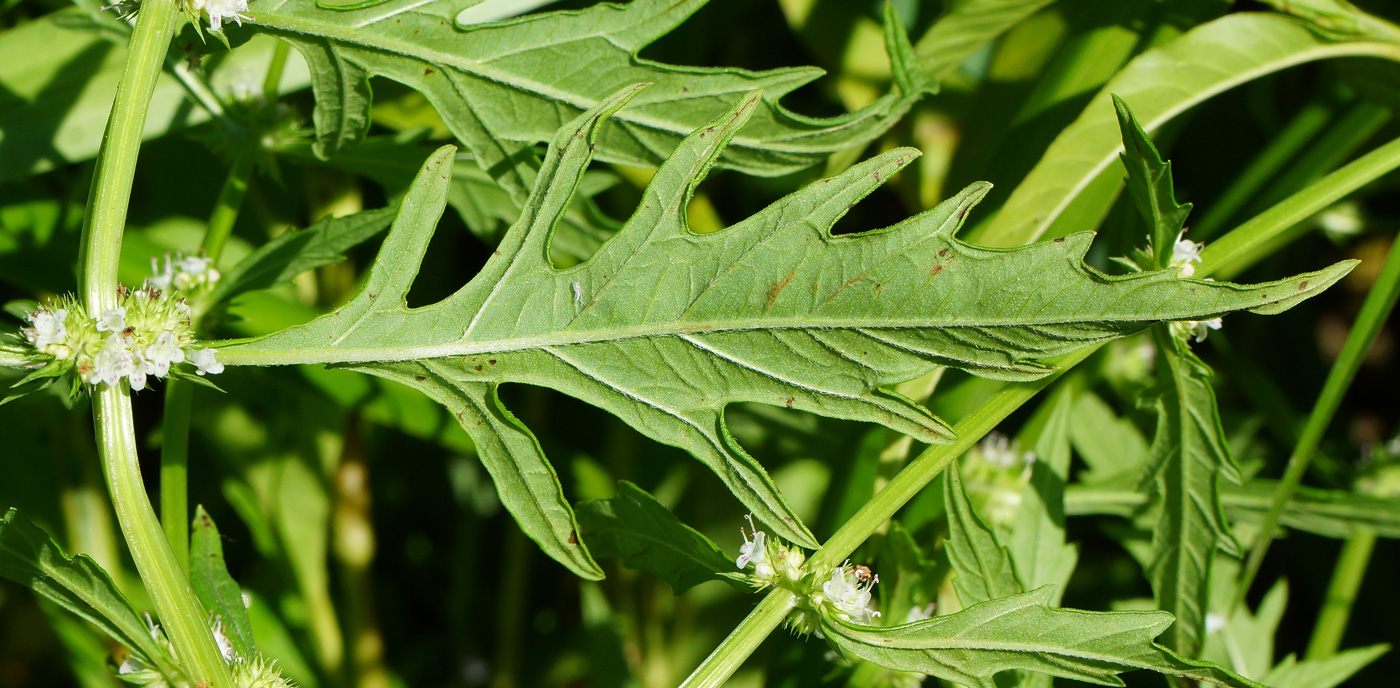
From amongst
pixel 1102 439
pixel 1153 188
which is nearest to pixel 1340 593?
pixel 1102 439

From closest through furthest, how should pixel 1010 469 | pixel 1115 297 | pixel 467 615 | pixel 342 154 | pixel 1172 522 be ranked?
1. pixel 1115 297
2. pixel 1172 522
3. pixel 342 154
4. pixel 1010 469
5. pixel 467 615

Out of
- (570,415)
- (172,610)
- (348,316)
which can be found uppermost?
(570,415)

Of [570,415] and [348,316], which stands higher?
[570,415]

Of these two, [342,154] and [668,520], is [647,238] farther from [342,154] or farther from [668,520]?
[342,154]

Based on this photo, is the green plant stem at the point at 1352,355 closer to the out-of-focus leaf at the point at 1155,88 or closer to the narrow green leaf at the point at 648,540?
the out-of-focus leaf at the point at 1155,88

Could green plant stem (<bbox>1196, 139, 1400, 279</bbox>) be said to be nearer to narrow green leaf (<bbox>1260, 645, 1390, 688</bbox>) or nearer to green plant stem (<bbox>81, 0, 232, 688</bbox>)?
narrow green leaf (<bbox>1260, 645, 1390, 688</bbox>)

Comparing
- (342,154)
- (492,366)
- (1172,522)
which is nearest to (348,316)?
(492,366)

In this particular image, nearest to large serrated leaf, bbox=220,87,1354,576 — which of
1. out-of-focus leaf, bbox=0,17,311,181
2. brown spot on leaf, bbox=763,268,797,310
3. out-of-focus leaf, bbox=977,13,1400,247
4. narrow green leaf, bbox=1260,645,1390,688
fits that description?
brown spot on leaf, bbox=763,268,797,310
